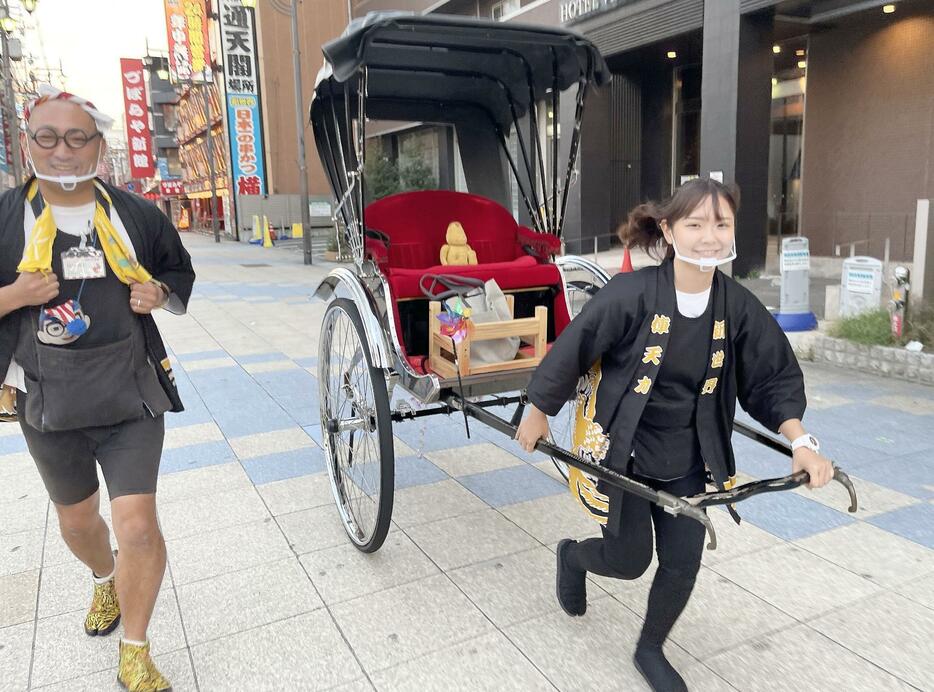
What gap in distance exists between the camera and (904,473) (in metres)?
3.97

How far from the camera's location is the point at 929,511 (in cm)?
348

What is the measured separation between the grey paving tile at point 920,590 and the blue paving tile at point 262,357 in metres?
5.90

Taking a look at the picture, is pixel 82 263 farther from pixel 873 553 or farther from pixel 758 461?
pixel 758 461

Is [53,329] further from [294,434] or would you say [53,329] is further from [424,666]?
[294,434]

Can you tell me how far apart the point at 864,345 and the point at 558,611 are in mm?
4629

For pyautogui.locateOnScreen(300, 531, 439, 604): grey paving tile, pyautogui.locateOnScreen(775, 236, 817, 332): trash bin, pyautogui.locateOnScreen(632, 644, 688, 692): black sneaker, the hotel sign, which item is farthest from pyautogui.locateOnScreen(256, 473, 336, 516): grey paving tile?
the hotel sign

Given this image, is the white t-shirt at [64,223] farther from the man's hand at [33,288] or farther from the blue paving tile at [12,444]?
the blue paving tile at [12,444]

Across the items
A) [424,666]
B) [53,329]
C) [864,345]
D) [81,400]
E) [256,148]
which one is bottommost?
[424,666]

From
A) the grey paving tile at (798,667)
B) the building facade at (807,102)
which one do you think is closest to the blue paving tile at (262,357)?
the grey paving tile at (798,667)

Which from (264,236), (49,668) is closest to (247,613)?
(49,668)

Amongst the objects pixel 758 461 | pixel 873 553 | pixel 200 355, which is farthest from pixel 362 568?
pixel 200 355

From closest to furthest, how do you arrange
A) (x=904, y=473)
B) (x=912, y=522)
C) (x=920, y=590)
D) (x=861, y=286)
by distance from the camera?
(x=920, y=590)
(x=912, y=522)
(x=904, y=473)
(x=861, y=286)

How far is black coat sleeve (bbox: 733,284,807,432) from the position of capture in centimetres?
214

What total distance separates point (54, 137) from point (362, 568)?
201 cm
